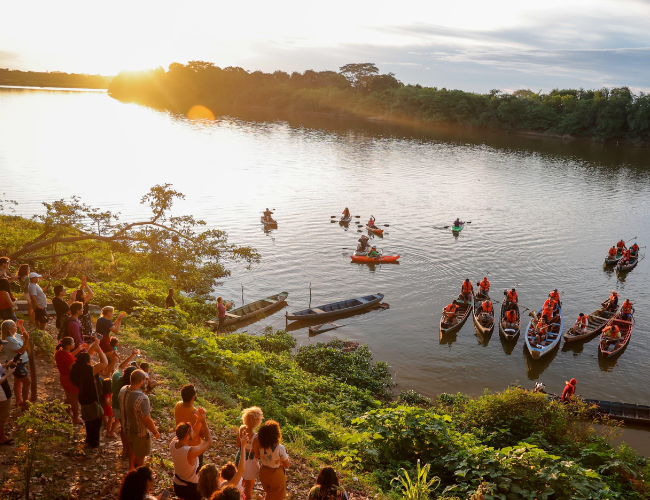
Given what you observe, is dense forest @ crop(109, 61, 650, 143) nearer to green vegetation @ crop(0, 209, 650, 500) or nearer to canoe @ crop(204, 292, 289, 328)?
canoe @ crop(204, 292, 289, 328)

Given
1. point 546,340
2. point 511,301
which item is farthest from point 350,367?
point 511,301

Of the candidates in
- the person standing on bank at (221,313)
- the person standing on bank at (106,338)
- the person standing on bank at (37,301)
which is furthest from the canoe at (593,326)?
the person standing on bank at (37,301)

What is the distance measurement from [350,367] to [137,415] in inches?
583

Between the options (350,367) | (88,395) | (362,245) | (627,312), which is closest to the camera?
(88,395)

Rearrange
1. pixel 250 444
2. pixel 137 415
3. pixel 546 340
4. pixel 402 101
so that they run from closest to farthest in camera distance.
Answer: pixel 250 444 → pixel 137 415 → pixel 546 340 → pixel 402 101

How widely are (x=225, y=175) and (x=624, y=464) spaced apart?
63.6 metres

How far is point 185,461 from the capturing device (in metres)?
6.99

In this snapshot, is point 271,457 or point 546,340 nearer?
point 271,457

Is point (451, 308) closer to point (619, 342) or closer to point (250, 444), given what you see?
point (619, 342)

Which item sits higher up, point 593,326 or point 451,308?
point 451,308

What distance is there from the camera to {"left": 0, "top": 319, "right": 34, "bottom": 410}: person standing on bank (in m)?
9.05

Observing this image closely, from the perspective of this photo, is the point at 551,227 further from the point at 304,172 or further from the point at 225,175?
the point at 225,175

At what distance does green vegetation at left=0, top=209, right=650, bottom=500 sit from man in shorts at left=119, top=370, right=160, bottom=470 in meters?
1.46

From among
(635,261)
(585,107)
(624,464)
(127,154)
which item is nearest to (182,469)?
(624,464)
